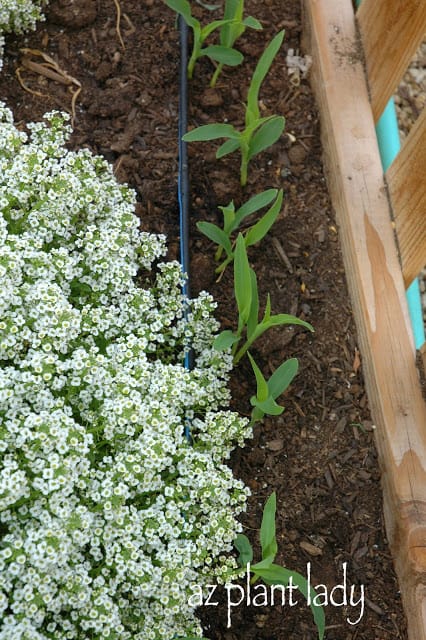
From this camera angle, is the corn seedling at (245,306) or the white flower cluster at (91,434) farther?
the corn seedling at (245,306)

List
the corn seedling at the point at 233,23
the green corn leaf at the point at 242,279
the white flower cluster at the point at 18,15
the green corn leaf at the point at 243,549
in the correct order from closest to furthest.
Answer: the green corn leaf at the point at 243,549 → the green corn leaf at the point at 242,279 → the corn seedling at the point at 233,23 → the white flower cluster at the point at 18,15

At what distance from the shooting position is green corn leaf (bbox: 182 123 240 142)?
2.48 metres

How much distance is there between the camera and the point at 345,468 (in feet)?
8.34

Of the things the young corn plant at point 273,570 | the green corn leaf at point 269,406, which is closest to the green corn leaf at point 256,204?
the green corn leaf at point 269,406

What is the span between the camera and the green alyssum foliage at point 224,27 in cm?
270

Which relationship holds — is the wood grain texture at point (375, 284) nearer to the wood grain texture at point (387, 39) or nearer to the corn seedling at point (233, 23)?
the wood grain texture at point (387, 39)

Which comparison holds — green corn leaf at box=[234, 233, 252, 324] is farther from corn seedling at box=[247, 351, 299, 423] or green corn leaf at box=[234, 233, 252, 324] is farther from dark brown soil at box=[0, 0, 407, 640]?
dark brown soil at box=[0, 0, 407, 640]

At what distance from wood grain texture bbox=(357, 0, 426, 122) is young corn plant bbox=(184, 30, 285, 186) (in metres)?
0.47

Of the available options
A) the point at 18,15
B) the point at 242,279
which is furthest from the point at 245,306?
the point at 18,15

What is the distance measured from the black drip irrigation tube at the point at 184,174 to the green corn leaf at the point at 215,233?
0.16m

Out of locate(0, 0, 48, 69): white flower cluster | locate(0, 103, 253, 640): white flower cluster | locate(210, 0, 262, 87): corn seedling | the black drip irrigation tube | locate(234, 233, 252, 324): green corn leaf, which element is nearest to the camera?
locate(0, 103, 253, 640): white flower cluster

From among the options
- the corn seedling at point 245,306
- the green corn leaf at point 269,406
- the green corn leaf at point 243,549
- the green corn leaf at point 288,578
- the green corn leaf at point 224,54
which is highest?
the green corn leaf at point 224,54

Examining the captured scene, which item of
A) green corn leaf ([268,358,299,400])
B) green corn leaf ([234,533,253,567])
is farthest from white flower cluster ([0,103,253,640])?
green corn leaf ([268,358,299,400])

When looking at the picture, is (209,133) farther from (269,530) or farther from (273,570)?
(273,570)
